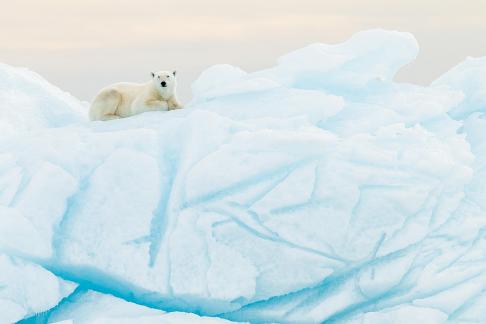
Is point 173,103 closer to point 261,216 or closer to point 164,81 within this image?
point 164,81

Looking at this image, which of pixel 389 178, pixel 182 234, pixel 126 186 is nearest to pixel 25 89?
pixel 126 186

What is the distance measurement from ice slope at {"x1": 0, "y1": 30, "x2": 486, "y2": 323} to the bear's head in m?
1.01

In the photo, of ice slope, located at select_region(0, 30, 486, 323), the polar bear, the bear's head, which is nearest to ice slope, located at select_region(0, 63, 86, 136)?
the polar bear

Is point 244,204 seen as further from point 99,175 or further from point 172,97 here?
point 172,97

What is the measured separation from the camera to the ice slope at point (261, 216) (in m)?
6.75

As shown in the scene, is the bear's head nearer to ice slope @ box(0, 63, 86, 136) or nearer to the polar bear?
the polar bear

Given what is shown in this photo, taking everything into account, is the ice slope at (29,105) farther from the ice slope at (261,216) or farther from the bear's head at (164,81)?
the ice slope at (261,216)

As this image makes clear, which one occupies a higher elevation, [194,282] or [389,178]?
[389,178]

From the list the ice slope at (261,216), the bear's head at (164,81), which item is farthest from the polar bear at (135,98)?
the ice slope at (261,216)

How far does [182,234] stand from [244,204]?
60 cm

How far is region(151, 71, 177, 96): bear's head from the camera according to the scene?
895 cm

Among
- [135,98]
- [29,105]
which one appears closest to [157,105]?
[135,98]

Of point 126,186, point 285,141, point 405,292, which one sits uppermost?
point 285,141

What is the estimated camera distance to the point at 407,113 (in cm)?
823
